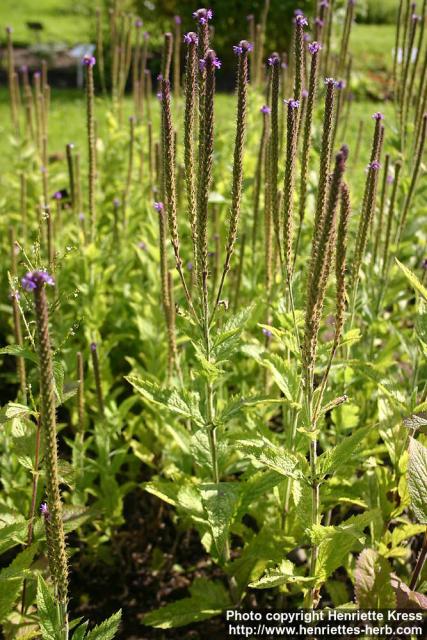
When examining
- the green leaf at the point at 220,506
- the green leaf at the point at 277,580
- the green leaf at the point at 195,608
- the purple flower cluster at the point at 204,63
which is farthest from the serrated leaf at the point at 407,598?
the purple flower cluster at the point at 204,63

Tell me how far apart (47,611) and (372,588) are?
1274 millimetres

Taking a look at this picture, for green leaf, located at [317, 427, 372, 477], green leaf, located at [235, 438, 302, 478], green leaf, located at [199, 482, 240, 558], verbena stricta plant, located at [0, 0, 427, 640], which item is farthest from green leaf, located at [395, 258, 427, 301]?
green leaf, located at [199, 482, 240, 558]

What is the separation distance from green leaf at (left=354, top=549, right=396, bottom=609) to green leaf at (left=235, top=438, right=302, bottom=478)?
0.53m

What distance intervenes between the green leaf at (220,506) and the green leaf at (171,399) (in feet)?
0.89

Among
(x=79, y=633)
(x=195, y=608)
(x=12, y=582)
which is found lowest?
(x=195, y=608)

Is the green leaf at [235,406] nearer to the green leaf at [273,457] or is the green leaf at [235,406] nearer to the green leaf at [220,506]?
the green leaf at [273,457]

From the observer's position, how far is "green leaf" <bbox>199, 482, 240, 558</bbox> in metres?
2.63

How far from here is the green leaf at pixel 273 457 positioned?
98.5 inches

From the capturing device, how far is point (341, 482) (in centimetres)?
316

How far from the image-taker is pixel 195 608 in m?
3.10

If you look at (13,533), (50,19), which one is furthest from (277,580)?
(50,19)

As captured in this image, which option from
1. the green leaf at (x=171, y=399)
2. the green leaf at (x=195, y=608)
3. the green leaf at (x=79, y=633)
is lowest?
the green leaf at (x=195, y=608)

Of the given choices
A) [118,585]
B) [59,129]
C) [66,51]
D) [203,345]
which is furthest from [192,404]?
[66,51]

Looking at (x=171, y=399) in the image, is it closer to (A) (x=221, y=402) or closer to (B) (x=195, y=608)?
(A) (x=221, y=402)
